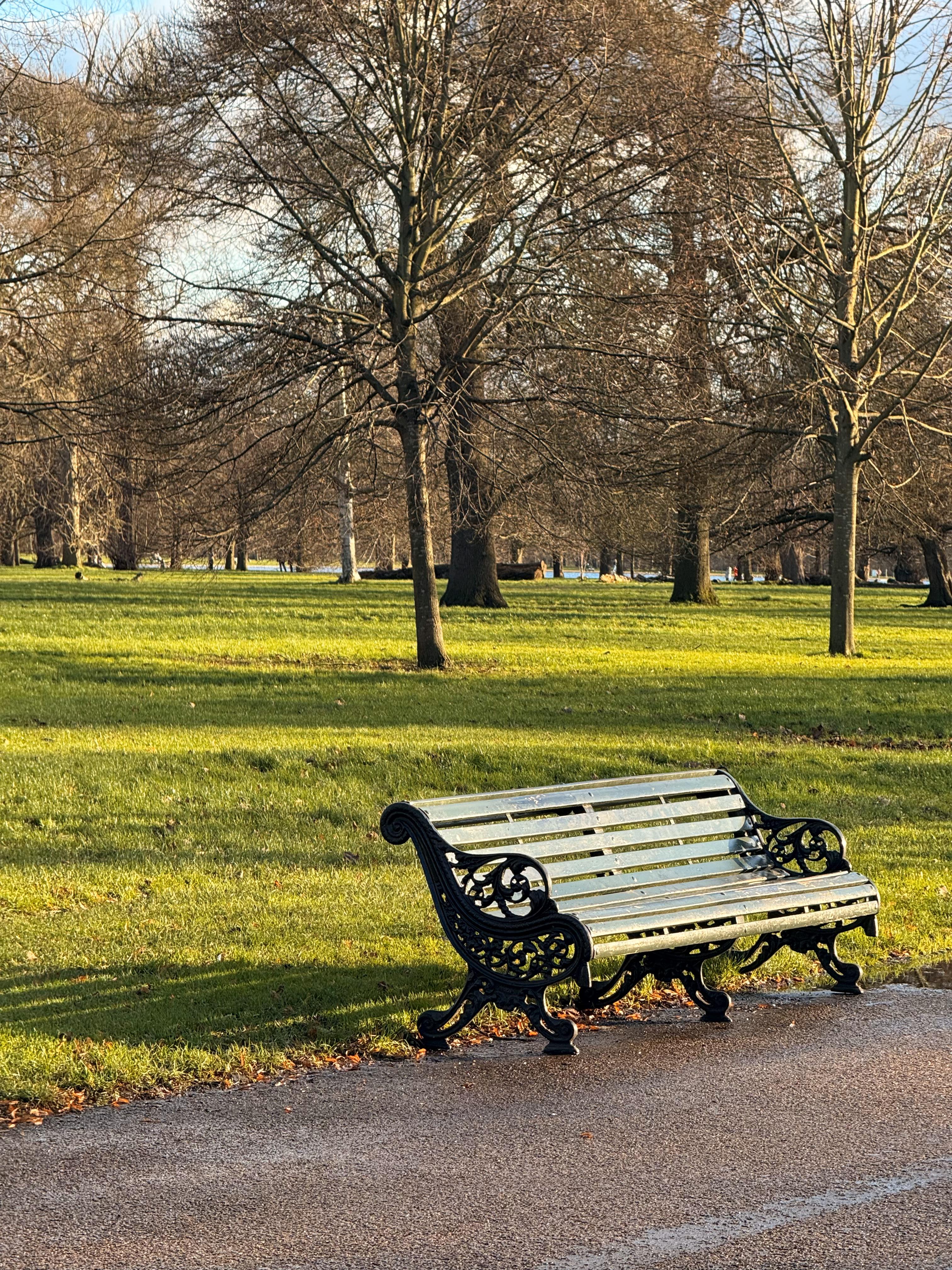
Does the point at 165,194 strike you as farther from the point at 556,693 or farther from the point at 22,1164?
the point at 22,1164

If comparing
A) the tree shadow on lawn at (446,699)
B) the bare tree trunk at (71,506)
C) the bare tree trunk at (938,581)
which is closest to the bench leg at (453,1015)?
the tree shadow on lawn at (446,699)

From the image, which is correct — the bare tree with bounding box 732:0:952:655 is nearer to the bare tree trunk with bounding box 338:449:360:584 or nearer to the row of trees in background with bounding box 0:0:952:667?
the row of trees in background with bounding box 0:0:952:667

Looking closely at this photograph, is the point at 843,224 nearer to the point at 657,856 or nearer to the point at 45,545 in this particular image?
the point at 657,856

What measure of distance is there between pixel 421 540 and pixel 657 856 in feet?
35.1

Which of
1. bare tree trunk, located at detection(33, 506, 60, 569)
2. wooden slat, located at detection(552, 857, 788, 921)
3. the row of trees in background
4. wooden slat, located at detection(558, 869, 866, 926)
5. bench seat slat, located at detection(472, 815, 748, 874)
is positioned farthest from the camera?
bare tree trunk, located at detection(33, 506, 60, 569)

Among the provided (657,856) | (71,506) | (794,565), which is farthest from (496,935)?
(794,565)

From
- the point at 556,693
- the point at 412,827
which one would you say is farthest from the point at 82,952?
the point at 556,693

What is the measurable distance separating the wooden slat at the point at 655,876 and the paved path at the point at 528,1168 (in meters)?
0.69

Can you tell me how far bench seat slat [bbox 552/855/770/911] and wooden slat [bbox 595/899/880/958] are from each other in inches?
17.9

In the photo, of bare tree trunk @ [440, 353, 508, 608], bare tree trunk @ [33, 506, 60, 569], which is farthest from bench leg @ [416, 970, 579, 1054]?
bare tree trunk @ [33, 506, 60, 569]

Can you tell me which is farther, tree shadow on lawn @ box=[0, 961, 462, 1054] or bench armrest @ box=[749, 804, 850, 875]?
bench armrest @ box=[749, 804, 850, 875]

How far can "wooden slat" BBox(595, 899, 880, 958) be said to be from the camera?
5441 millimetres

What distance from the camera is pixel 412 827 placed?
5.87 metres

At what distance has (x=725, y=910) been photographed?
19.3 feet
